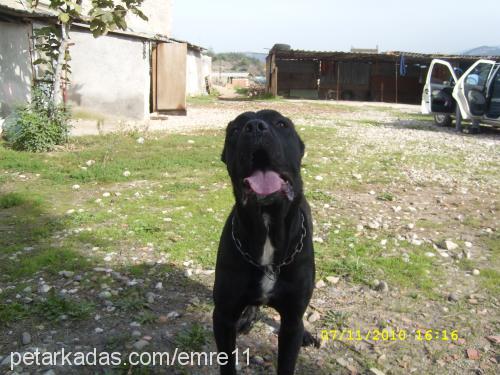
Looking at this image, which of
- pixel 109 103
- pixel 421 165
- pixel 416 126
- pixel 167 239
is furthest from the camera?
pixel 416 126

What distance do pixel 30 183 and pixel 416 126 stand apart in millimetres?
12621

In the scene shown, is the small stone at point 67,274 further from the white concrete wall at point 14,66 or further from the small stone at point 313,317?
the white concrete wall at point 14,66

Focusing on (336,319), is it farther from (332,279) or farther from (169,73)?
(169,73)

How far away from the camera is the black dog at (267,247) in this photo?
2467 millimetres

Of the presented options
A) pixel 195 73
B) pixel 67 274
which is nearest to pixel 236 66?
pixel 195 73

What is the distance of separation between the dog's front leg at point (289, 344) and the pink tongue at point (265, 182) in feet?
2.61

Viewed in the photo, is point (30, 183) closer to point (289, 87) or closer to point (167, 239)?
point (167, 239)

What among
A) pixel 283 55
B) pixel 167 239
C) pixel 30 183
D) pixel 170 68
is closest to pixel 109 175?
pixel 30 183

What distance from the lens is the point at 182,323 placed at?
343 centimetres

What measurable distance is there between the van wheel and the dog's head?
554 inches

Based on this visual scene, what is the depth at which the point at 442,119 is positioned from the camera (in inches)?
615

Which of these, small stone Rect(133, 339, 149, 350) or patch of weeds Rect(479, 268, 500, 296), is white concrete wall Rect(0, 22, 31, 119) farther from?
patch of weeds Rect(479, 268, 500, 296)

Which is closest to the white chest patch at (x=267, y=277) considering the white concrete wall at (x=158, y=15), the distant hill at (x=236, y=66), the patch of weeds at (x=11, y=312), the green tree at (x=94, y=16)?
the patch of weeds at (x=11, y=312)

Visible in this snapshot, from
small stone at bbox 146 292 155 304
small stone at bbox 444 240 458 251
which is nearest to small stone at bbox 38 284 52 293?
small stone at bbox 146 292 155 304
